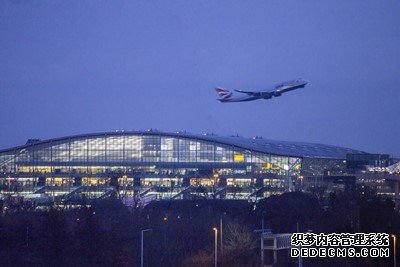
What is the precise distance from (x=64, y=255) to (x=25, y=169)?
24891 mm

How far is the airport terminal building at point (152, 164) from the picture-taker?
40.9m

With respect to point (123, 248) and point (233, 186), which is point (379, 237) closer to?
point (123, 248)

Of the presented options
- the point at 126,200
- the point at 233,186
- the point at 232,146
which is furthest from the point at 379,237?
the point at 232,146

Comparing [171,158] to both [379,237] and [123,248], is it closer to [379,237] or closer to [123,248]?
[123,248]

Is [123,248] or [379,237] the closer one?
[379,237]

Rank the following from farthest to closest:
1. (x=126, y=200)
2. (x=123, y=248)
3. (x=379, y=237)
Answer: (x=126, y=200), (x=123, y=248), (x=379, y=237)

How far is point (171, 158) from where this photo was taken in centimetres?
4303

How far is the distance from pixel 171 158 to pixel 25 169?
8325mm

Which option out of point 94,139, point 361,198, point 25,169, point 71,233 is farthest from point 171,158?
point 71,233

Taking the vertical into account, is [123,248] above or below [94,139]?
below

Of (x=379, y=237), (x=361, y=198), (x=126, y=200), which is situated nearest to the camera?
(x=379, y=237)

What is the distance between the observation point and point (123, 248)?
17703mm

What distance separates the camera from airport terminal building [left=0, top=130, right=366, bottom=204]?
134 ft

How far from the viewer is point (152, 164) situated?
141 ft
